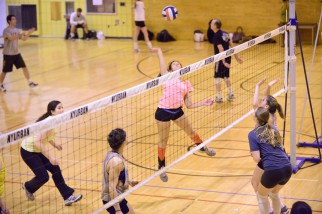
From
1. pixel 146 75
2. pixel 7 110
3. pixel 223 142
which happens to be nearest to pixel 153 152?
pixel 223 142

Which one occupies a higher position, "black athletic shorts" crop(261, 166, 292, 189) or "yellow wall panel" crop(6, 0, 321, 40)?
"yellow wall panel" crop(6, 0, 321, 40)

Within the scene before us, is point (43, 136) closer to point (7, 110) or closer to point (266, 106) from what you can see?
point (266, 106)

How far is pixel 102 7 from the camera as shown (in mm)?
30469

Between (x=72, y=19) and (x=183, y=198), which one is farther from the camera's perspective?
(x=72, y=19)

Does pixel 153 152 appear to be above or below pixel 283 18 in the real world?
Answer: below

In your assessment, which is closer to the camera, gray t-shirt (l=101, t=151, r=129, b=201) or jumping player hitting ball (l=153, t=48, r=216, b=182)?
gray t-shirt (l=101, t=151, r=129, b=201)

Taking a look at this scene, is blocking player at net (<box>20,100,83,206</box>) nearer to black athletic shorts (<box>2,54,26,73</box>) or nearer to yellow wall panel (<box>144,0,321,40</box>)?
black athletic shorts (<box>2,54,26,73</box>)

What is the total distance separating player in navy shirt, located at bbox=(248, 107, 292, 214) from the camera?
7961 mm

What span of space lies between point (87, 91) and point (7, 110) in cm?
275

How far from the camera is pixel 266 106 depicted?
8820 millimetres

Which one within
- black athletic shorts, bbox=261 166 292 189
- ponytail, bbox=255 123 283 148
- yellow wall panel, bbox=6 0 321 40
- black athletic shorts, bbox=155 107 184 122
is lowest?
black athletic shorts, bbox=261 166 292 189

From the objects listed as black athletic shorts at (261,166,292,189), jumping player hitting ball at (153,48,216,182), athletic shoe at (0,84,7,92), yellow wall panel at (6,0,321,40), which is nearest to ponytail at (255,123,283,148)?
black athletic shorts at (261,166,292,189)

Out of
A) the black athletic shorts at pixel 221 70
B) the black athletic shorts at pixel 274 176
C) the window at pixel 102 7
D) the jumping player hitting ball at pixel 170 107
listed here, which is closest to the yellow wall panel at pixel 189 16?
the window at pixel 102 7

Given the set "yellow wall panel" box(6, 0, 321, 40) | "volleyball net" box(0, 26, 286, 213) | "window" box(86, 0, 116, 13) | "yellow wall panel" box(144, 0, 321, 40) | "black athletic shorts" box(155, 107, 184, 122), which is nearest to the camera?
"volleyball net" box(0, 26, 286, 213)
